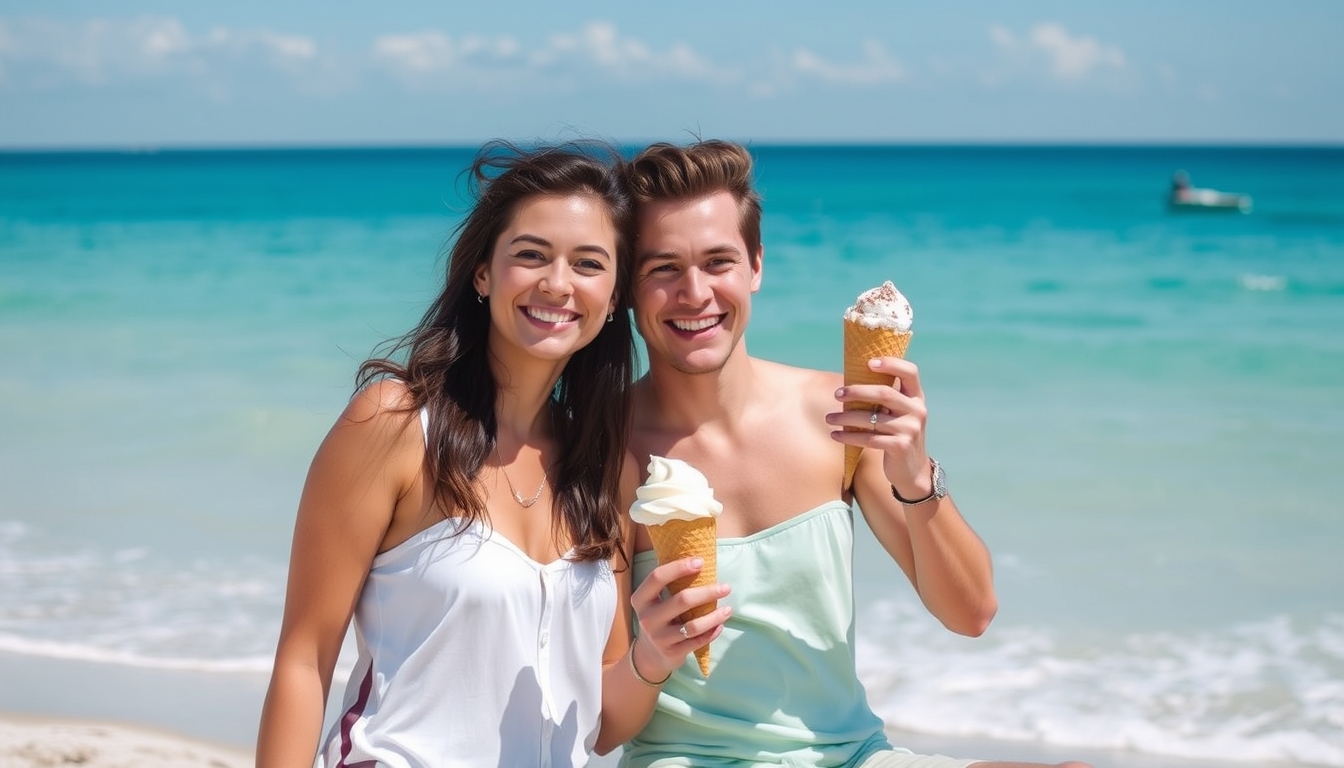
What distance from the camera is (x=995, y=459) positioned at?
9.79m

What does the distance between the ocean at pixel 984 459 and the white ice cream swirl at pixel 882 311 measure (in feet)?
6.19

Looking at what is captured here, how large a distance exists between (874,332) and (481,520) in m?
1.09

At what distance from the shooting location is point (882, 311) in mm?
3375

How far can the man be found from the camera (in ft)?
11.8

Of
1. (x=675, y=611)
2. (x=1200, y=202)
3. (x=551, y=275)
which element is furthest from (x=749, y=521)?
(x=1200, y=202)

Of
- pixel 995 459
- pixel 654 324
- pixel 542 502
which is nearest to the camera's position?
pixel 542 502

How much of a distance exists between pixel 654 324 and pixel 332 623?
119 cm

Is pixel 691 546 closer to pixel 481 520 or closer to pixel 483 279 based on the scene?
pixel 481 520

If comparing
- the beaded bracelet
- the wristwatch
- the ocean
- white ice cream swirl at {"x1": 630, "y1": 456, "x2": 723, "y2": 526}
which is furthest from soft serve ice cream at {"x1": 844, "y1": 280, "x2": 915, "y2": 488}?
the ocean

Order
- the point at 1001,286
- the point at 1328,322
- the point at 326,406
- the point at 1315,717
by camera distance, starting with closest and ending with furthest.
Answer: the point at 1315,717 → the point at 326,406 → the point at 1328,322 → the point at 1001,286

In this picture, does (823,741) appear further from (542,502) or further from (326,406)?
(326,406)

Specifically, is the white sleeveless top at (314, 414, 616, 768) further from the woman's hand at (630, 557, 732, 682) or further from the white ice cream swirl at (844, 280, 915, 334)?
the white ice cream swirl at (844, 280, 915, 334)

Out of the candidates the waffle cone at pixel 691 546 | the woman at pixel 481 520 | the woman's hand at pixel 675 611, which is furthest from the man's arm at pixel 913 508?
the woman at pixel 481 520

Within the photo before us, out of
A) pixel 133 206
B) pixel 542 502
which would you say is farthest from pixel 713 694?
pixel 133 206
